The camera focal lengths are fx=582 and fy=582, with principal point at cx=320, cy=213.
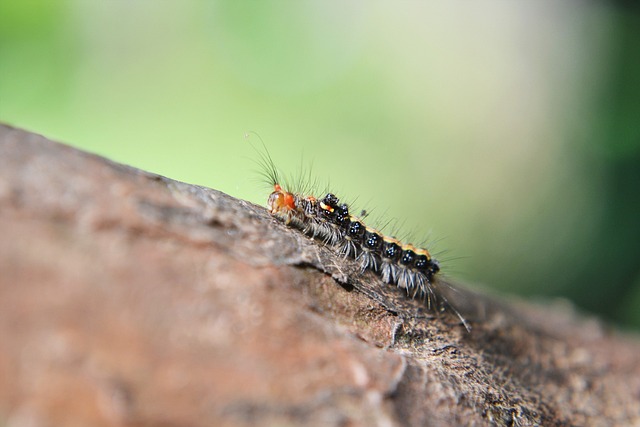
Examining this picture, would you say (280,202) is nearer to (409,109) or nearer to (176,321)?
(176,321)

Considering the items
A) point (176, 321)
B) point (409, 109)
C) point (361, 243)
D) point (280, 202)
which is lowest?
point (176, 321)

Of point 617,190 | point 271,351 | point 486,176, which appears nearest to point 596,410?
point 271,351

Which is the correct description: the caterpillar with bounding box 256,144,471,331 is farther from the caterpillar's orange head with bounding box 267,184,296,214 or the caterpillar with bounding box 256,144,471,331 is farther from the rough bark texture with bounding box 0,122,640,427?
the rough bark texture with bounding box 0,122,640,427

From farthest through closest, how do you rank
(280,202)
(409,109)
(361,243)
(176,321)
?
(409,109) < (361,243) < (280,202) < (176,321)

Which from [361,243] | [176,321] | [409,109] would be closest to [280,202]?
[361,243]

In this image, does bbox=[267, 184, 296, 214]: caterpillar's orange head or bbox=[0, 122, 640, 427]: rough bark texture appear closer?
bbox=[0, 122, 640, 427]: rough bark texture

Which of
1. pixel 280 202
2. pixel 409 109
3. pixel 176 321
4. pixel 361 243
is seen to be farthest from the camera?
pixel 409 109

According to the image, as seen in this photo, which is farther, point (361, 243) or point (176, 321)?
point (361, 243)

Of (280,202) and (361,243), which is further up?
(361,243)

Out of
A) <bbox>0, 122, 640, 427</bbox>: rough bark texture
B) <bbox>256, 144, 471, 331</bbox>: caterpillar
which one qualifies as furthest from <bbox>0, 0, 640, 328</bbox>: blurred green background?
<bbox>0, 122, 640, 427</bbox>: rough bark texture
